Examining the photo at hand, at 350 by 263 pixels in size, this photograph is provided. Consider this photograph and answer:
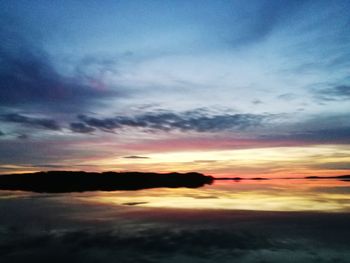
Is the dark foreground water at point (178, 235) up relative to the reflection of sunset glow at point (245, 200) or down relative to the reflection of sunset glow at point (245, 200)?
down

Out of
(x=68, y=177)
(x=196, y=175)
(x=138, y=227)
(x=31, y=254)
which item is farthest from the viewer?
(x=196, y=175)

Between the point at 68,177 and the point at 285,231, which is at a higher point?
the point at 68,177

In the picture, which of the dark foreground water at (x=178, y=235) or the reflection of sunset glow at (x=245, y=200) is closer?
the dark foreground water at (x=178, y=235)

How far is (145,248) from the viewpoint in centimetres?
1158

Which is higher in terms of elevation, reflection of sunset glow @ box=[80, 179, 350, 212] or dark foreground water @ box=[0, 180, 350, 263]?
reflection of sunset glow @ box=[80, 179, 350, 212]

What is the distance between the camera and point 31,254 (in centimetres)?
1087

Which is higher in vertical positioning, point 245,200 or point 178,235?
point 245,200

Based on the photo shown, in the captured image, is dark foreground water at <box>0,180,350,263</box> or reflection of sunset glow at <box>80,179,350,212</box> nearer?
dark foreground water at <box>0,180,350,263</box>

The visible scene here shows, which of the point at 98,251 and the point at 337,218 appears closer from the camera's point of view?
the point at 98,251

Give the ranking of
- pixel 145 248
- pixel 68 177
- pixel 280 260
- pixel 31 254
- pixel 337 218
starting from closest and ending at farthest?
pixel 280 260, pixel 31 254, pixel 145 248, pixel 337 218, pixel 68 177

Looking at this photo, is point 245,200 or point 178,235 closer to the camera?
point 178,235

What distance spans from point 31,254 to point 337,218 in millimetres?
14190

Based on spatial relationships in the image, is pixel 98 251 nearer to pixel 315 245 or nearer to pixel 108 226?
pixel 108 226

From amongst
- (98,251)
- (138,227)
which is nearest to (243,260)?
(98,251)
